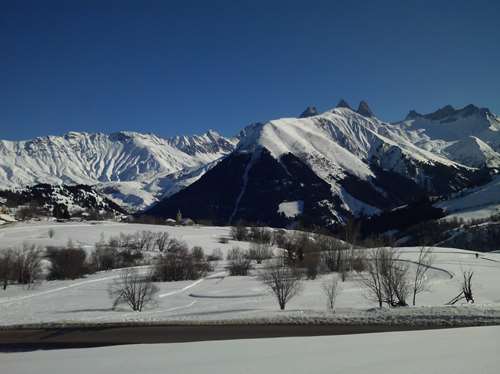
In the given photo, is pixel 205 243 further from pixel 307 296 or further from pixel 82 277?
pixel 307 296

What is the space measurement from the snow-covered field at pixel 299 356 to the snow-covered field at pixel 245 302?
6.34 m

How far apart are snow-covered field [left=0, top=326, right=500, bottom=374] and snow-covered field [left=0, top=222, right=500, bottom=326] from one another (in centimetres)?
634

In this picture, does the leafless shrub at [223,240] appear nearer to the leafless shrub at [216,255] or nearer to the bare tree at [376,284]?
the leafless shrub at [216,255]

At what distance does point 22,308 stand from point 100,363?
40.7 meters

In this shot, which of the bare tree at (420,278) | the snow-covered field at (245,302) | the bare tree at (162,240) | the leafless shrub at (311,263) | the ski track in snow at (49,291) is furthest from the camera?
the bare tree at (162,240)

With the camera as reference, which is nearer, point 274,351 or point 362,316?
point 274,351

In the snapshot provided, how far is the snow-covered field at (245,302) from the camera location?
2917 centimetres

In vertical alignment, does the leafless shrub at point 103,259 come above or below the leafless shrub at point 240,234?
below

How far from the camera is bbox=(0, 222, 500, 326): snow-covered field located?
29.2m

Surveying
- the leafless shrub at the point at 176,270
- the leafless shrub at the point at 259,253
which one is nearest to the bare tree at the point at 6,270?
the leafless shrub at the point at 176,270

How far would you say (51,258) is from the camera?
342ft

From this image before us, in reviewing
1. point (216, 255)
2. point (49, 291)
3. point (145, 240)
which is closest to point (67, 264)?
point (49, 291)

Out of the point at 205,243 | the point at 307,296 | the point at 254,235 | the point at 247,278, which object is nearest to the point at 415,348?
the point at 307,296

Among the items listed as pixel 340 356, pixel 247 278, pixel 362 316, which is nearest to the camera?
pixel 340 356
